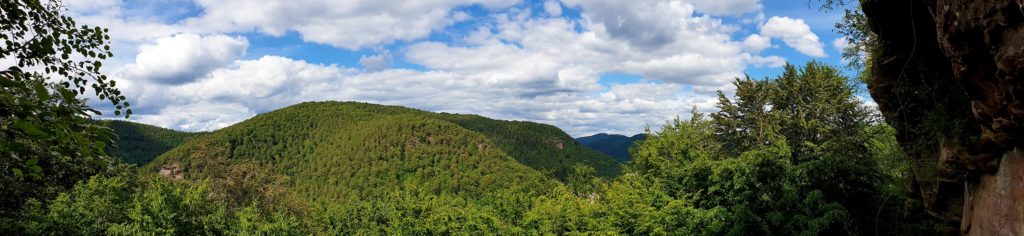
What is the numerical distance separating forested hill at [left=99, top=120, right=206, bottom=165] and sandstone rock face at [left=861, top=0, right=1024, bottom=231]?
171355 mm

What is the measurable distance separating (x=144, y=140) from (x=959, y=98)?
205 meters

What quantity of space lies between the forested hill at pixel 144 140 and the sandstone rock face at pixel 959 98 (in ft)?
562

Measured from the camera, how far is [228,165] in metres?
37.7

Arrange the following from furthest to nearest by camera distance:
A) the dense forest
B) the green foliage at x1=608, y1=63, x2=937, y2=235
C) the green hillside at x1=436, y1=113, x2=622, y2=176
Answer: the green hillside at x1=436, y1=113, x2=622, y2=176 < the green foliage at x1=608, y1=63, x2=937, y2=235 < the dense forest

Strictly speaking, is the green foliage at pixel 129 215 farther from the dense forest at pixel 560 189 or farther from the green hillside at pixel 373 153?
the green hillside at pixel 373 153

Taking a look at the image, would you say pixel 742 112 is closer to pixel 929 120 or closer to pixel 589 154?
pixel 929 120

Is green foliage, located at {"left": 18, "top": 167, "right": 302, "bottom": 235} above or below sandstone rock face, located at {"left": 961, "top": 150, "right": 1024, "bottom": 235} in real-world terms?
below

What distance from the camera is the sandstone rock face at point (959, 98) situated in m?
6.51

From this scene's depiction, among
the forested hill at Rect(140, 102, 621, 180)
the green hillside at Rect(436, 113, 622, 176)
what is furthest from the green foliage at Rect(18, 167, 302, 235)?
the forested hill at Rect(140, 102, 621, 180)

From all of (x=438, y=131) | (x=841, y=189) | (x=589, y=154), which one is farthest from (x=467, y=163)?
(x=841, y=189)

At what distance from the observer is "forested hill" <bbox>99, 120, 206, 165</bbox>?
15130 centimetres

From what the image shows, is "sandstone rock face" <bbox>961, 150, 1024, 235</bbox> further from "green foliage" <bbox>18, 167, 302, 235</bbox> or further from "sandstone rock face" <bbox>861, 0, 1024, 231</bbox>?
"green foliage" <bbox>18, 167, 302, 235</bbox>

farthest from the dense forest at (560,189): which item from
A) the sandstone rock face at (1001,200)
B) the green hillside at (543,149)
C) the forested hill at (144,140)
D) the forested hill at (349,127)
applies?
the forested hill at (144,140)

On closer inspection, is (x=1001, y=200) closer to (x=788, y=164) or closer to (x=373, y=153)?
(x=788, y=164)
